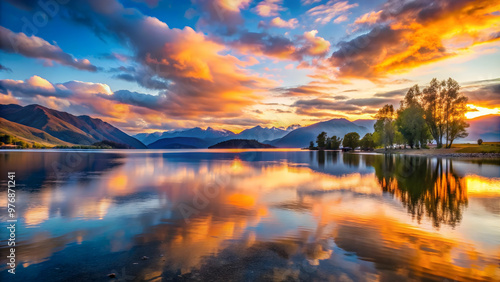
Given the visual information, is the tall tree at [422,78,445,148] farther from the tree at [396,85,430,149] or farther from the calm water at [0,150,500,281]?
the calm water at [0,150,500,281]

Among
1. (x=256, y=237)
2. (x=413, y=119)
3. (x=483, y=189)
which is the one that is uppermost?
(x=413, y=119)

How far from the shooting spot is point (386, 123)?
140 m

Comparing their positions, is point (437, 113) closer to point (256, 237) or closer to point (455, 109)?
point (455, 109)

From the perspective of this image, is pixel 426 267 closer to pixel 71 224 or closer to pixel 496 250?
pixel 496 250

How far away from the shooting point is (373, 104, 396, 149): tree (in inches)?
5399

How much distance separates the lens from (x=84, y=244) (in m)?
10.9

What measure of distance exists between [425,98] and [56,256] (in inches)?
5054

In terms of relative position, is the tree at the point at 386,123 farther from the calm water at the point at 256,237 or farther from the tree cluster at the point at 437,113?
the calm water at the point at 256,237

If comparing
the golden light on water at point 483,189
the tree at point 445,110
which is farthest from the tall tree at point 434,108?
the golden light on water at point 483,189

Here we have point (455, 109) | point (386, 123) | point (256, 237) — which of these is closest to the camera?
point (256, 237)

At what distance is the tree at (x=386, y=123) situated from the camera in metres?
137

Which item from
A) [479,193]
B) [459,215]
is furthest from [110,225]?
[479,193]

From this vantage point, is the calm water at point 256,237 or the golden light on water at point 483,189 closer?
the calm water at point 256,237

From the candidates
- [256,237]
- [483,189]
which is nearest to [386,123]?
[483,189]
